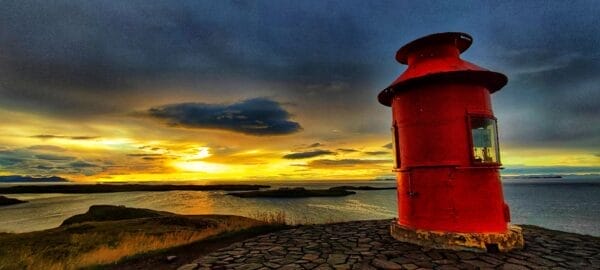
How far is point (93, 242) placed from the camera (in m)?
9.88

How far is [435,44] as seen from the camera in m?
7.75

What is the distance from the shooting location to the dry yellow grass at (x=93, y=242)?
7125 millimetres

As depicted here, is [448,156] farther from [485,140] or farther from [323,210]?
[323,210]

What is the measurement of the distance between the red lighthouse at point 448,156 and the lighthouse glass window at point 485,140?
0.03m

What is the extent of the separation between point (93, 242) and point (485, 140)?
12575 millimetres

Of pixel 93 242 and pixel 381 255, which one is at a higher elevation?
pixel 381 255

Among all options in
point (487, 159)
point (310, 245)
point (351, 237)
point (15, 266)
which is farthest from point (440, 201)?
point (15, 266)

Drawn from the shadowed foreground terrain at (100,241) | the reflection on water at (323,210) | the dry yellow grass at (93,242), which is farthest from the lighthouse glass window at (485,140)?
the reflection on water at (323,210)

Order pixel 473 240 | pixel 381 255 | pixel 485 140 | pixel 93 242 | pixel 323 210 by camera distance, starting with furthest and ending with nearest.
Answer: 1. pixel 323 210
2. pixel 93 242
3. pixel 485 140
4. pixel 473 240
5. pixel 381 255

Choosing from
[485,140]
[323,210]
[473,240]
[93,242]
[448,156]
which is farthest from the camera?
[323,210]

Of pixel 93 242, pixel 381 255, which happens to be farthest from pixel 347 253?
pixel 93 242

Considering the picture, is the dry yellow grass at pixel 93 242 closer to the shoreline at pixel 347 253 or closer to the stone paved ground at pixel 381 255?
the shoreline at pixel 347 253

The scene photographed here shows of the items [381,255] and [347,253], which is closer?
[381,255]

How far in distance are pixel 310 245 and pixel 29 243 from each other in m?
9.55
